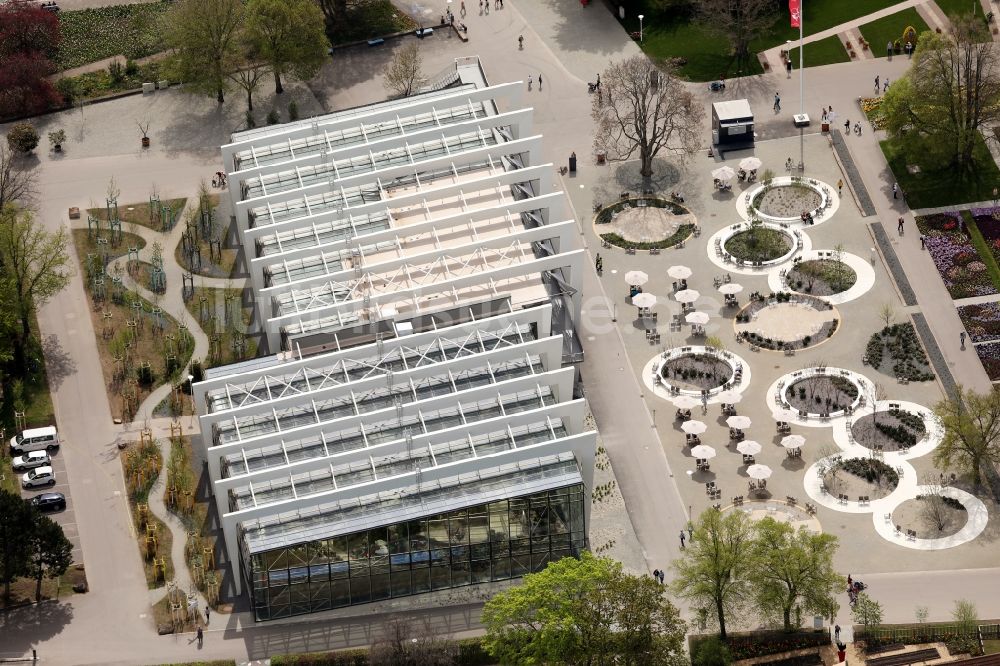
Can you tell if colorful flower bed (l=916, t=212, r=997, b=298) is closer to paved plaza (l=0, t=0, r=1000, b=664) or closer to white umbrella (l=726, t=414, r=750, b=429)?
paved plaza (l=0, t=0, r=1000, b=664)

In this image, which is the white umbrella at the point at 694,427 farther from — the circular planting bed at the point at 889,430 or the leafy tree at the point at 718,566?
the leafy tree at the point at 718,566

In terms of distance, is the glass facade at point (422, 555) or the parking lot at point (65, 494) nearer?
the glass facade at point (422, 555)

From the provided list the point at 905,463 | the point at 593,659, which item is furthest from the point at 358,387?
the point at 905,463

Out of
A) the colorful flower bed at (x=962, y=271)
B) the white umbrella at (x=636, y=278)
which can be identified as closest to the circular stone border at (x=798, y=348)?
the white umbrella at (x=636, y=278)

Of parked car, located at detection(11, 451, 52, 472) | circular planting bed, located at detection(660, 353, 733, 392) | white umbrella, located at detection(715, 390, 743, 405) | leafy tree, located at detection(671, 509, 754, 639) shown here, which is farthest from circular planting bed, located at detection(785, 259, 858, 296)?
parked car, located at detection(11, 451, 52, 472)

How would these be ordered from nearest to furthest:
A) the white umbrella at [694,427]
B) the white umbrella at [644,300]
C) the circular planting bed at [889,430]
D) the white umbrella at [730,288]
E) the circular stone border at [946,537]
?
the circular stone border at [946,537], the circular planting bed at [889,430], the white umbrella at [694,427], the white umbrella at [644,300], the white umbrella at [730,288]

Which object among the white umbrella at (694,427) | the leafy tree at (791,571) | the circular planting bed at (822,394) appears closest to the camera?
the leafy tree at (791,571)

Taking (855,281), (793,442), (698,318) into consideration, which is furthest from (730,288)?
(793,442)

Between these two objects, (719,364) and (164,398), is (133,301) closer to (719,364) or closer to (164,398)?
(164,398)
